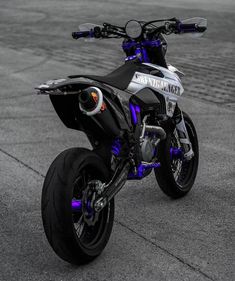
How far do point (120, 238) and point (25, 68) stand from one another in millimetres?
8156

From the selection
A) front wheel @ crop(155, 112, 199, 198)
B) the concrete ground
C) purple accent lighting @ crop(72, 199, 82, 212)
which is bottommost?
the concrete ground

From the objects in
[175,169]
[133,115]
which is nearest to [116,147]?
[133,115]

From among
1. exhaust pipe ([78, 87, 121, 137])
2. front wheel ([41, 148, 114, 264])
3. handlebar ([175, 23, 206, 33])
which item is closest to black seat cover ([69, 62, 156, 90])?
exhaust pipe ([78, 87, 121, 137])

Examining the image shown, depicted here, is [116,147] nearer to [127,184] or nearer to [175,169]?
[175,169]

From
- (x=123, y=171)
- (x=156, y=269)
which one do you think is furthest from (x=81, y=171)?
(x=156, y=269)

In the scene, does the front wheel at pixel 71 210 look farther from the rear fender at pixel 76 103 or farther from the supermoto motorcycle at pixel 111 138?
the rear fender at pixel 76 103

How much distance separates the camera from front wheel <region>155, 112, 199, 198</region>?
5.77 m

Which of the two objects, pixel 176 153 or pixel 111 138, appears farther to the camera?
pixel 176 153

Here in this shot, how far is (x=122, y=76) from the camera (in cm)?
509

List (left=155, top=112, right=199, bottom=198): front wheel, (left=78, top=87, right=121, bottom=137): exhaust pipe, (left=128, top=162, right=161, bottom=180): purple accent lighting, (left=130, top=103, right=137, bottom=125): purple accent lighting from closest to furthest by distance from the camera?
1. (left=78, top=87, right=121, bottom=137): exhaust pipe
2. (left=130, top=103, right=137, bottom=125): purple accent lighting
3. (left=128, top=162, right=161, bottom=180): purple accent lighting
4. (left=155, top=112, right=199, bottom=198): front wheel

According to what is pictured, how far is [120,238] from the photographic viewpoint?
5262mm

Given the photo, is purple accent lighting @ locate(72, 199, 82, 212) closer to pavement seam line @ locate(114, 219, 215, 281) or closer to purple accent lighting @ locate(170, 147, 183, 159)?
pavement seam line @ locate(114, 219, 215, 281)

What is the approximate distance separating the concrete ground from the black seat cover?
1185mm

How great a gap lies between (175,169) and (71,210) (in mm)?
1884
